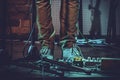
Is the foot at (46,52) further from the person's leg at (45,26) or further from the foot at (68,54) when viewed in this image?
the foot at (68,54)

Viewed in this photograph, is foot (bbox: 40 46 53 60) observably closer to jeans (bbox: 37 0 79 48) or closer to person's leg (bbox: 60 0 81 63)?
jeans (bbox: 37 0 79 48)

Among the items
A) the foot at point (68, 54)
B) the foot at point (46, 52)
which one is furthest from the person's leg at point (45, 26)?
the foot at point (68, 54)

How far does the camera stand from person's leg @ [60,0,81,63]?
12.1 ft

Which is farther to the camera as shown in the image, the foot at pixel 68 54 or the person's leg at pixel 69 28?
the person's leg at pixel 69 28

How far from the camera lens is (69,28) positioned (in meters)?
3.78

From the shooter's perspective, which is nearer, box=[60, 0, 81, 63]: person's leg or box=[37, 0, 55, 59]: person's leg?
box=[37, 0, 55, 59]: person's leg

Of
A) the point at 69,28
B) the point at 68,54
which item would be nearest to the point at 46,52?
the point at 68,54

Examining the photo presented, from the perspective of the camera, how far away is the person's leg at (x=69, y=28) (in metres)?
3.70

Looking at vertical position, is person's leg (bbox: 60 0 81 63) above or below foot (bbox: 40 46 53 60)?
above

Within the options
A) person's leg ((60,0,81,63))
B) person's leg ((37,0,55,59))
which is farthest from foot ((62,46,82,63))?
person's leg ((37,0,55,59))

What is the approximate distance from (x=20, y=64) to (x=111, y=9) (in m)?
2.27

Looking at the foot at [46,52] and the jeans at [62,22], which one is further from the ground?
the jeans at [62,22]

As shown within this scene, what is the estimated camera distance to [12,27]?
4.96 meters

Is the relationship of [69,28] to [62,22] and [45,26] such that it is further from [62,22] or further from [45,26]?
[45,26]
